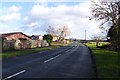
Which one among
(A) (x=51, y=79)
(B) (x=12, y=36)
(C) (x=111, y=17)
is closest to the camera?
(A) (x=51, y=79)

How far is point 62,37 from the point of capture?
17012 centimetres

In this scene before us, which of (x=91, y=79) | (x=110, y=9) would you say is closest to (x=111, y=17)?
(x=110, y=9)

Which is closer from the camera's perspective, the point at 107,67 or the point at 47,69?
the point at 107,67

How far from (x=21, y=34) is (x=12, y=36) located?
12.2ft

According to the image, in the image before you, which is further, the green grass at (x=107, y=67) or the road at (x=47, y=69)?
the road at (x=47, y=69)

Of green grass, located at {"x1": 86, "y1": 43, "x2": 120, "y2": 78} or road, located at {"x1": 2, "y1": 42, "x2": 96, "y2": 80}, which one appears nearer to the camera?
green grass, located at {"x1": 86, "y1": 43, "x2": 120, "y2": 78}

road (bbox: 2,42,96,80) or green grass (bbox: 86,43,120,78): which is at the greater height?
green grass (bbox: 86,43,120,78)

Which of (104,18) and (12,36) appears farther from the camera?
(12,36)

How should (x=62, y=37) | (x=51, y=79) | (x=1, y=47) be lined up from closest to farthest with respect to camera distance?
(x=51, y=79)
(x=1, y=47)
(x=62, y=37)

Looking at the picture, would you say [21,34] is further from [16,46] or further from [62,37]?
[62,37]

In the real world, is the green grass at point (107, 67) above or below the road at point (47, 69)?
above

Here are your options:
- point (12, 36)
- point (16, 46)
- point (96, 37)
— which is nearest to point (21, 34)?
point (12, 36)

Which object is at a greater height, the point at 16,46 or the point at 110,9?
the point at 110,9

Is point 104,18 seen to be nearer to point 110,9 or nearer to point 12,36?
point 110,9
